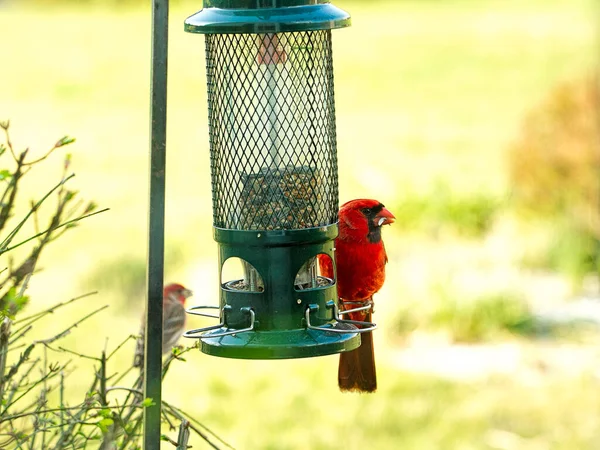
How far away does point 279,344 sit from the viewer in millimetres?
2986

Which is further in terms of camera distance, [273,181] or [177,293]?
[177,293]

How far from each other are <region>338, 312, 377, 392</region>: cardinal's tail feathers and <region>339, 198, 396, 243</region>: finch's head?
38 centimetres

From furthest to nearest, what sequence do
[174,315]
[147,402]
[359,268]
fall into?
[174,315], [359,268], [147,402]

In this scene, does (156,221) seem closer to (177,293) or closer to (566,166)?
(177,293)

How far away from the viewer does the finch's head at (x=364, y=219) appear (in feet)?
12.8

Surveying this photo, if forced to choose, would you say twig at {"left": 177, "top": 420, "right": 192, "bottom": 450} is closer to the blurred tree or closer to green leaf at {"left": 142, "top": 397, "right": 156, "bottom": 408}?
green leaf at {"left": 142, "top": 397, "right": 156, "bottom": 408}

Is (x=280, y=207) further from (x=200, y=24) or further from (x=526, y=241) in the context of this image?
(x=526, y=241)

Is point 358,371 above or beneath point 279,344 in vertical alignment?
beneath

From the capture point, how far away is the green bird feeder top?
9.46ft

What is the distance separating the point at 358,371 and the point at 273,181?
90 centimetres

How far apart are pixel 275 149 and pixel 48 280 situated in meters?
6.40

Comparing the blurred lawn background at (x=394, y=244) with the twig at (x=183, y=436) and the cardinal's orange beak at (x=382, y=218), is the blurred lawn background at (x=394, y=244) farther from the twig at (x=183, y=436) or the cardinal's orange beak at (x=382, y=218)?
the twig at (x=183, y=436)

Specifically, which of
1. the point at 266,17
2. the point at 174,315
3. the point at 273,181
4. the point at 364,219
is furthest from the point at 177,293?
the point at 266,17

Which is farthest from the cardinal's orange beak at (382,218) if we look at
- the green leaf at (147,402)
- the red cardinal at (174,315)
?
the red cardinal at (174,315)
